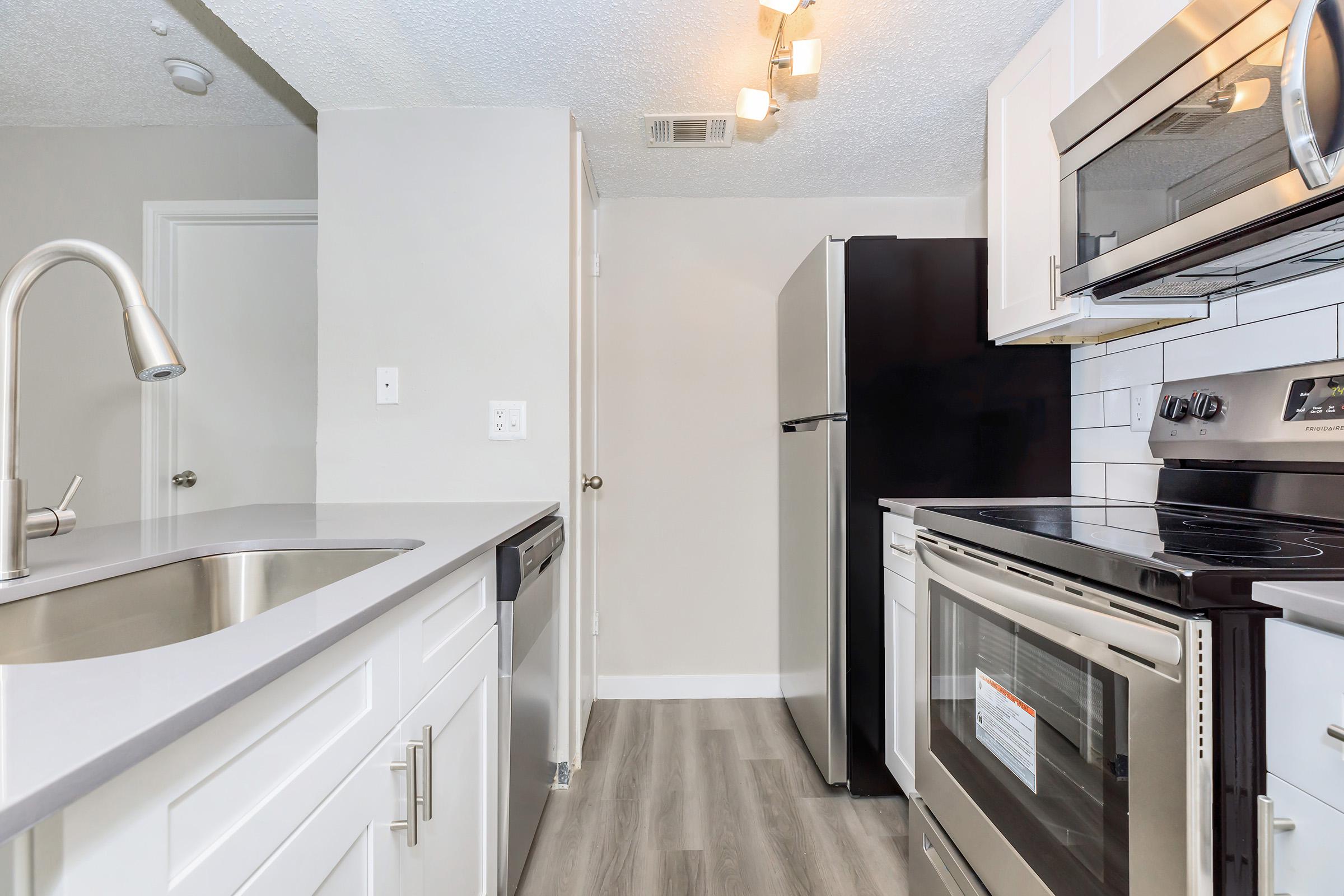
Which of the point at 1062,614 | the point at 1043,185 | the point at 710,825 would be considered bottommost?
the point at 710,825

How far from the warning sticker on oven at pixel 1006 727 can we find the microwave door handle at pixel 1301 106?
2.89ft

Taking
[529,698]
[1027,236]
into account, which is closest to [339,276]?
[529,698]

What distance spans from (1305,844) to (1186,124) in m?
1.14

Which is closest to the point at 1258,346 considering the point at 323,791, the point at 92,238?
the point at 323,791

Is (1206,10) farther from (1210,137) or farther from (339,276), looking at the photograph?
(339,276)

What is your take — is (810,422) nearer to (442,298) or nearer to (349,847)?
(442,298)

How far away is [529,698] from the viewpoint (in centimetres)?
158

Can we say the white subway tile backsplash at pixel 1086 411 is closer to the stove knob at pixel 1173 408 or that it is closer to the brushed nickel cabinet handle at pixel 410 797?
the stove knob at pixel 1173 408

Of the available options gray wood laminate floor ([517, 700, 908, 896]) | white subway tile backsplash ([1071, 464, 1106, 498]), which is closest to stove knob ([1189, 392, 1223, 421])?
white subway tile backsplash ([1071, 464, 1106, 498])

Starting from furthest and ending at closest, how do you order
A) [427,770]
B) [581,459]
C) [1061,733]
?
[581,459] < [1061,733] < [427,770]

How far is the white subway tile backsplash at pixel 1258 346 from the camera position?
1253 mm

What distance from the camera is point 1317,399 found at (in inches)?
48.3

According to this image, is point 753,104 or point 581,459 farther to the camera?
point 581,459

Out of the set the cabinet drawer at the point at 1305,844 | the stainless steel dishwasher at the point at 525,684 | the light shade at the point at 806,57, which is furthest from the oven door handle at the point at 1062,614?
the light shade at the point at 806,57
